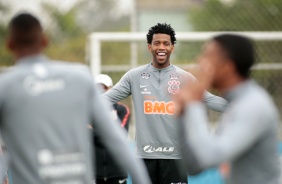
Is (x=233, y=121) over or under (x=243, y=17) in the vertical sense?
under

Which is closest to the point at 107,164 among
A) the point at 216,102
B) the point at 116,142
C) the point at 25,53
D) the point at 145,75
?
the point at 145,75

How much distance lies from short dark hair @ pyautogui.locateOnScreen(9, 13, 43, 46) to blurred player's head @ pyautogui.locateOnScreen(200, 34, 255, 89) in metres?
0.96

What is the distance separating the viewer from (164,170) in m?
9.40

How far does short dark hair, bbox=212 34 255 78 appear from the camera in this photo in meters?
4.72

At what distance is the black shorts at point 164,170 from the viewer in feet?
30.8

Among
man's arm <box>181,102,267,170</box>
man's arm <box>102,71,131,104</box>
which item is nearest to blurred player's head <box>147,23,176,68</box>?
man's arm <box>102,71,131,104</box>

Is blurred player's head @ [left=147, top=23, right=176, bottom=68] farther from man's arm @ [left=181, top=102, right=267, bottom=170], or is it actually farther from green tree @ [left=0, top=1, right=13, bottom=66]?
green tree @ [left=0, top=1, right=13, bottom=66]

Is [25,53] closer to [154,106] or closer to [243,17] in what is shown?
[154,106]

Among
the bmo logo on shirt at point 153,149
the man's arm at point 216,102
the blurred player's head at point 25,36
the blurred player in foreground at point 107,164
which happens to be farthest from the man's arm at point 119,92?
the blurred player's head at point 25,36

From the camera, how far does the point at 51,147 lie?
4.85m

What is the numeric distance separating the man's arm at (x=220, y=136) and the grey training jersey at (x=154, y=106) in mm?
4652

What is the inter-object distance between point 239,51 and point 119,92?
4.78 metres

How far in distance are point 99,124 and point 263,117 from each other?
101 cm

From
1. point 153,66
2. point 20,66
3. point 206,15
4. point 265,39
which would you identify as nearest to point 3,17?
point 206,15
